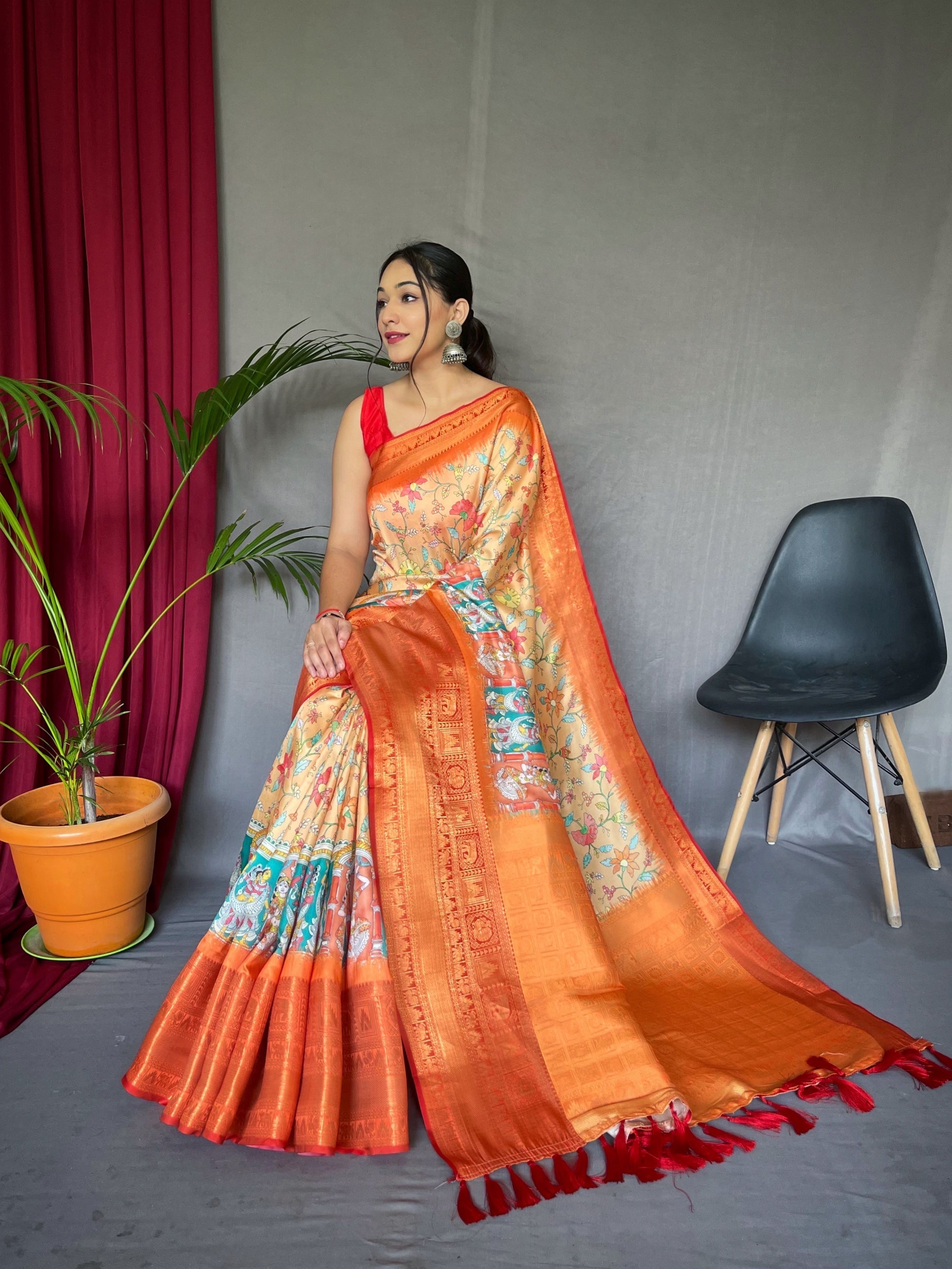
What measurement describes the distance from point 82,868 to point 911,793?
2.02 metres

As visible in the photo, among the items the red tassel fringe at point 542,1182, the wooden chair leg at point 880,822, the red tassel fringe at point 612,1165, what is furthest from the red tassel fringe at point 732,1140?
the wooden chair leg at point 880,822

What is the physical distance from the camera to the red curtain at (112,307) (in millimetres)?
1962

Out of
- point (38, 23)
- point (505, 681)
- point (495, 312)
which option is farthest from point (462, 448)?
point (38, 23)

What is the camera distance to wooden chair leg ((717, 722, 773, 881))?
233cm

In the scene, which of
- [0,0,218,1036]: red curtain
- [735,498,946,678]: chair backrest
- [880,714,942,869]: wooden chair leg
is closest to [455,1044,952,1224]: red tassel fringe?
[880,714,942,869]: wooden chair leg

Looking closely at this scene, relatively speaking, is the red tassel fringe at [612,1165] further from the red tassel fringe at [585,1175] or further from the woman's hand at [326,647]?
the woman's hand at [326,647]

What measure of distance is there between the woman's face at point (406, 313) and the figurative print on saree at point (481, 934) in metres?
0.17

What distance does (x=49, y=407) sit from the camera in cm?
201

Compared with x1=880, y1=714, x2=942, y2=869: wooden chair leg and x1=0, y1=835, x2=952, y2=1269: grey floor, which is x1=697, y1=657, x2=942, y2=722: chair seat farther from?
x1=0, y1=835, x2=952, y2=1269: grey floor

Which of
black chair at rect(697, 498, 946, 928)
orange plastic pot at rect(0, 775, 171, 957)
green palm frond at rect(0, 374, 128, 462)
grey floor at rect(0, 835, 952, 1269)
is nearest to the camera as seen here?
grey floor at rect(0, 835, 952, 1269)

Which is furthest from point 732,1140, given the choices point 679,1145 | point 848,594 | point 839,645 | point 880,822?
point 848,594

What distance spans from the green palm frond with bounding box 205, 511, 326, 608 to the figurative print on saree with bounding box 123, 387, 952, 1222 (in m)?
0.29

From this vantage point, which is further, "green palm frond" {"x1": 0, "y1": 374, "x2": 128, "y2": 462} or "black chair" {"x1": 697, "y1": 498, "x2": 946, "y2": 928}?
"black chair" {"x1": 697, "y1": 498, "x2": 946, "y2": 928}

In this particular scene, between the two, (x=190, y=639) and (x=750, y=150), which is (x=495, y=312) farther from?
(x=190, y=639)
